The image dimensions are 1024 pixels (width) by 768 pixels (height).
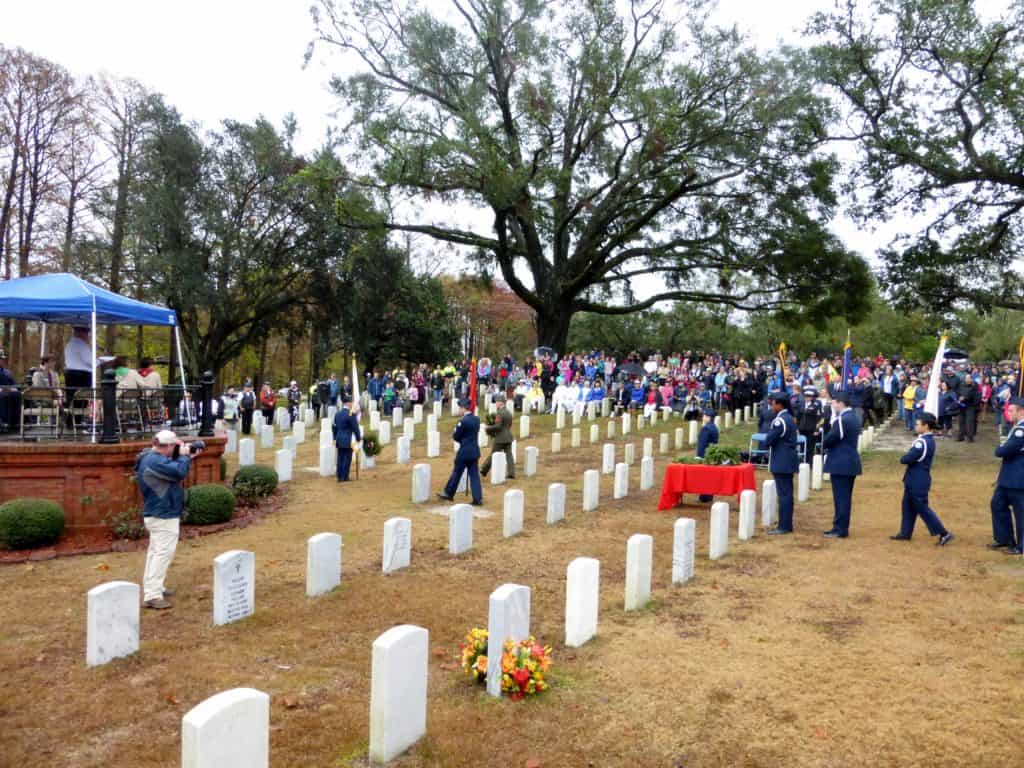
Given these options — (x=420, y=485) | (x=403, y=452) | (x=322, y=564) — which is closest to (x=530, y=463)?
(x=403, y=452)

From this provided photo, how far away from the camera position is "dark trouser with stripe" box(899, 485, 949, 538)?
10.4 meters

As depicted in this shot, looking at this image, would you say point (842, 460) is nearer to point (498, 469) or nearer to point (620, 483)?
point (620, 483)

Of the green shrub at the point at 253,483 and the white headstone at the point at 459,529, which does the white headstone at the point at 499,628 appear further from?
the green shrub at the point at 253,483

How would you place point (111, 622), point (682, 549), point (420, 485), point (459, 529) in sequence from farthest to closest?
point (420, 485), point (459, 529), point (682, 549), point (111, 622)

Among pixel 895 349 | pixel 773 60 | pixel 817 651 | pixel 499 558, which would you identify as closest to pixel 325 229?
pixel 773 60

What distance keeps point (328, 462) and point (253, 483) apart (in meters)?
3.35

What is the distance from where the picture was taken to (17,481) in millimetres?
11148

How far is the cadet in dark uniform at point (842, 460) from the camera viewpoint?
10.9m

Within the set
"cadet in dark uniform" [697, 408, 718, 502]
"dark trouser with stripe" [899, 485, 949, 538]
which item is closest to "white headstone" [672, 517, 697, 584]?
"dark trouser with stripe" [899, 485, 949, 538]

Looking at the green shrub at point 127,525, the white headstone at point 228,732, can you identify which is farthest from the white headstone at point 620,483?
the white headstone at point 228,732

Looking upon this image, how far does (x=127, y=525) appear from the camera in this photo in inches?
435

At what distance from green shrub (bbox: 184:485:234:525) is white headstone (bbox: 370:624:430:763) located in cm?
778

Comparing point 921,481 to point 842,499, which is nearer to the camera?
point 921,481

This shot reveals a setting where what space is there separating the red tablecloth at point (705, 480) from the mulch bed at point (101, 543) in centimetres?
685
